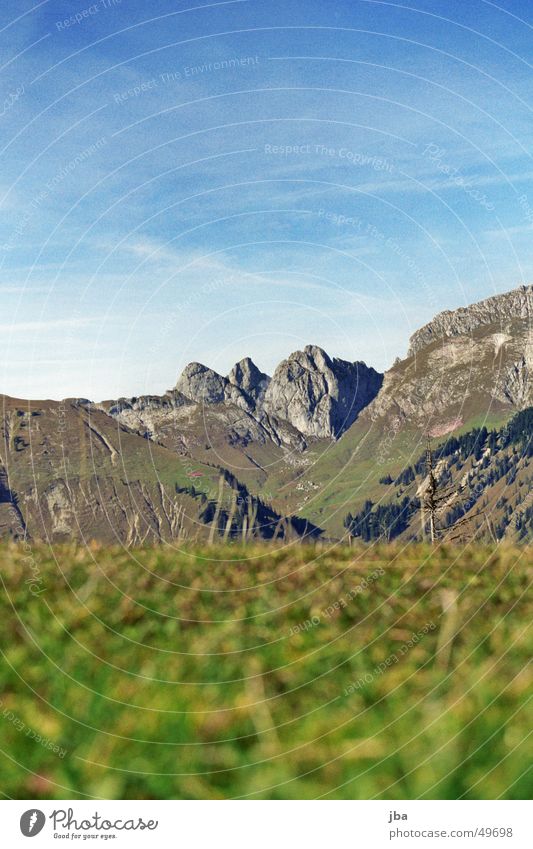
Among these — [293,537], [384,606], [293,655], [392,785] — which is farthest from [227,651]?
[293,537]

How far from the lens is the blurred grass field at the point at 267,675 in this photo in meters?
7.20

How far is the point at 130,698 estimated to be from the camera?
28.6ft

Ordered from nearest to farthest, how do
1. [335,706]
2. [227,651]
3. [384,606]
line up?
[335,706] < [227,651] < [384,606]

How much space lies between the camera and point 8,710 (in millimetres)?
8766

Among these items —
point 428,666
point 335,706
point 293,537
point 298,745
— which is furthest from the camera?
point 293,537

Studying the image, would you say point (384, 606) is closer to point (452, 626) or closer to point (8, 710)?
point (452, 626)

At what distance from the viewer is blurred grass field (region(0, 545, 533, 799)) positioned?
7199 millimetres

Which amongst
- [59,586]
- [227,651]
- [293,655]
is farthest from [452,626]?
[59,586]

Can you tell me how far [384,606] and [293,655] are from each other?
2.06 metres

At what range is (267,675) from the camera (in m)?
9.29
